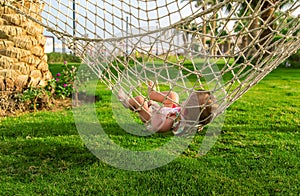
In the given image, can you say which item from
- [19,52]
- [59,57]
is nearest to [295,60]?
[59,57]

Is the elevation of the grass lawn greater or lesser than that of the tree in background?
lesser

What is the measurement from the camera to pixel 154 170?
6.44 ft

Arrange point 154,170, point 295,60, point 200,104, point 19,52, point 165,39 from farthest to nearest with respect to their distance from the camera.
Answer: point 295,60
point 19,52
point 154,170
point 200,104
point 165,39

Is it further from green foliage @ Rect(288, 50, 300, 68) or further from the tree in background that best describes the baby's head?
green foliage @ Rect(288, 50, 300, 68)

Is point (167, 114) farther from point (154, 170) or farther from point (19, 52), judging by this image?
point (19, 52)

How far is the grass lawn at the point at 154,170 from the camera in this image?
1.75 metres

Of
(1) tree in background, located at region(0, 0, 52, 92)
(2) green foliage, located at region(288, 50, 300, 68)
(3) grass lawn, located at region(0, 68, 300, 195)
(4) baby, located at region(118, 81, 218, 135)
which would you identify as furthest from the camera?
(2) green foliage, located at region(288, 50, 300, 68)

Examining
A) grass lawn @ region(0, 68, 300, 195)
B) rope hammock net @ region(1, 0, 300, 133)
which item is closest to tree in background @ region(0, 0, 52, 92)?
grass lawn @ region(0, 68, 300, 195)

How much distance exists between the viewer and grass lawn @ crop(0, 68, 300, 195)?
5.73ft

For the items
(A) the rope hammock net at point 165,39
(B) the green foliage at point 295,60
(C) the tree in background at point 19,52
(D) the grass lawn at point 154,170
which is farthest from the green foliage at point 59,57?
(A) the rope hammock net at point 165,39

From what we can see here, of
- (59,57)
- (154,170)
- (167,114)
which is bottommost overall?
(154,170)

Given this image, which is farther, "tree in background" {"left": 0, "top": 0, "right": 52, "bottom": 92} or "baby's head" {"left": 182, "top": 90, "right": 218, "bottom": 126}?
"tree in background" {"left": 0, "top": 0, "right": 52, "bottom": 92}

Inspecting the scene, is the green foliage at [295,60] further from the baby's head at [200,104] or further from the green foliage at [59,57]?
the baby's head at [200,104]

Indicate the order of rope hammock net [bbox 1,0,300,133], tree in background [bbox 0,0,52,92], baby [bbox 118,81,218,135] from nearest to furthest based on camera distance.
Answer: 1. rope hammock net [bbox 1,0,300,133]
2. baby [bbox 118,81,218,135]
3. tree in background [bbox 0,0,52,92]
